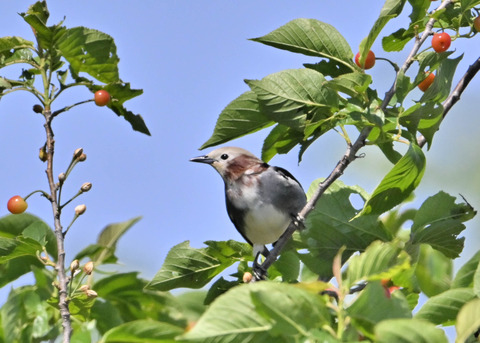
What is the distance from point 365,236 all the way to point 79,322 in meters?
1.71

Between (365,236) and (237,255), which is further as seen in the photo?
(237,255)

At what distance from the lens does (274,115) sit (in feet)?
12.0

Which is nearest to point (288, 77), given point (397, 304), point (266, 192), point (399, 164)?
point (399, 164)

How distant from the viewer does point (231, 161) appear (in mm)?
7332

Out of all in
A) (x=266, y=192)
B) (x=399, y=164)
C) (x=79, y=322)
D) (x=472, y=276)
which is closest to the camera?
(x=472, y=276)

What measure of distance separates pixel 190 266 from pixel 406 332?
7.69ft

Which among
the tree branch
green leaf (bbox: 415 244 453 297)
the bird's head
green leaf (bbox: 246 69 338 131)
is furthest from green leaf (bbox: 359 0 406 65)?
the bird's head

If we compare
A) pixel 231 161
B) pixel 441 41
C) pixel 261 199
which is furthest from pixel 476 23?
pixel 231 161

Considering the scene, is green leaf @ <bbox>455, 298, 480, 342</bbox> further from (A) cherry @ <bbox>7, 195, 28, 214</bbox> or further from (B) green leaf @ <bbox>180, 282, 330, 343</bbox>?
(A) cherry @ <bbox>7, 195, 28, 214</bbox>

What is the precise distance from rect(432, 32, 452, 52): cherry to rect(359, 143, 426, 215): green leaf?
2.07ft

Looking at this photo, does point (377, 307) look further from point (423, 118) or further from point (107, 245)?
point (107, 245)

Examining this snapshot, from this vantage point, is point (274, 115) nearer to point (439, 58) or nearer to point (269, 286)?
point (439, 58)

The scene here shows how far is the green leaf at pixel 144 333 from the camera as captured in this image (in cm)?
229

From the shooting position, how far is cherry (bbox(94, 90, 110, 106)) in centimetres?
438
